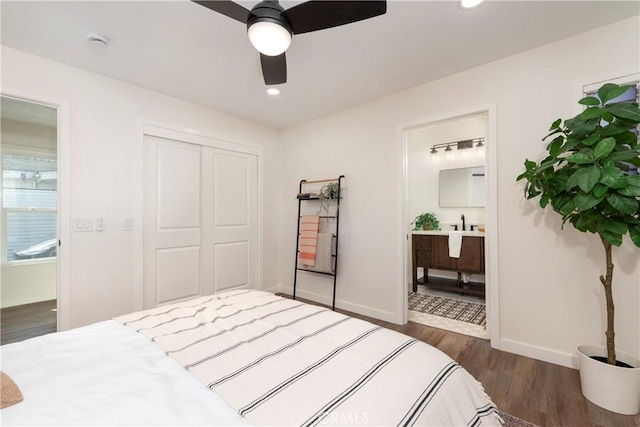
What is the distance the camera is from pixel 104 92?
2633 millimetres

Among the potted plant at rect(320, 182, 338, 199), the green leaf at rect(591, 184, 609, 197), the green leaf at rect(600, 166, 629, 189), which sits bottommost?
the green leaf at rect(591, 184, 609, 197)

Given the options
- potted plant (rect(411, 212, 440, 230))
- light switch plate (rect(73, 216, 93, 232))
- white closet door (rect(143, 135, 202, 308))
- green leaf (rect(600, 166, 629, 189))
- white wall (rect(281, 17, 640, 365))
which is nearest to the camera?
green leaf (rect(600, 166, 629, 189))

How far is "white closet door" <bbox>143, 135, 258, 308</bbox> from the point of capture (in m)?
3.00

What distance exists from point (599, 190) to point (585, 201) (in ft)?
0.27

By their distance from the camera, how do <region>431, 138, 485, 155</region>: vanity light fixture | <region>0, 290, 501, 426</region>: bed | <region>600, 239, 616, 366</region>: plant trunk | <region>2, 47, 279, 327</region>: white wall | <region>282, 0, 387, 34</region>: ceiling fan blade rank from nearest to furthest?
<region>0, 290, 501, 426</region>: bed, <region>282, 0, 387, 34</region>: ceiling fan blade, <region>600, 239, 616, 366</region>: plant trunk, <region>2, 47, 279, 327</region>: white wall, <region>431, 138, 485, 155</region>: vanity light fixture

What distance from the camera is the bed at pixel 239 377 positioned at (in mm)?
787

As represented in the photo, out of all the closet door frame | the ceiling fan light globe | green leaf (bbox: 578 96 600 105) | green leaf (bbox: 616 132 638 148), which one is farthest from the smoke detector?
green leaf (bbox: 616 132 638 148)

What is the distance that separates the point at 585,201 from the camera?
163cm

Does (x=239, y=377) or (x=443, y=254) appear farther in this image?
(x=443, y=254)

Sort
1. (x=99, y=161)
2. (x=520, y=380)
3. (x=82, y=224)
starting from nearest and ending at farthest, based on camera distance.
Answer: (x=520, y=380)
(x=82, y=224)
(x=99, y=161)

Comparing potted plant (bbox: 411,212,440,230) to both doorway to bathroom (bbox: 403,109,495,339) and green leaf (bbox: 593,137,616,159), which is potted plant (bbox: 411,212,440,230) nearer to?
doorway to bathroom (bbox: 403,109,495,339)

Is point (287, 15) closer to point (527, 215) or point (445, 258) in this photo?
point (527, 215)

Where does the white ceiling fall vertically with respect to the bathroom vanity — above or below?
above

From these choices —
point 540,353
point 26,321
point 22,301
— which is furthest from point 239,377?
point 22,301
